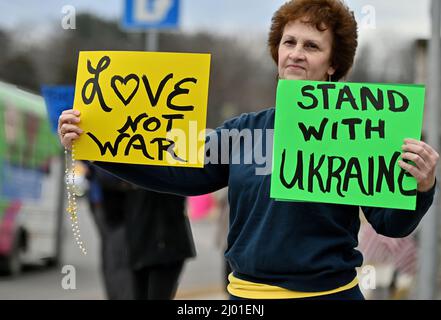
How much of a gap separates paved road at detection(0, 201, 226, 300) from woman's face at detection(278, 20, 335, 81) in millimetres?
5560

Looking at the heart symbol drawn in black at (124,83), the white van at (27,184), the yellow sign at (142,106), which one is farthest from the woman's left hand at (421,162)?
the white van at (27,184)

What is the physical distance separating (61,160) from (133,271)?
8533mm

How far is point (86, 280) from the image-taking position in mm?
12086

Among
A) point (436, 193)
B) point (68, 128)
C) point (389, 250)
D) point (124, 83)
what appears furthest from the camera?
point (389, 250)

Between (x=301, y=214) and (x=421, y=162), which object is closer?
(x=421, y=162)

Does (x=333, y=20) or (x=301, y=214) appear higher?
(x=333, y=20)

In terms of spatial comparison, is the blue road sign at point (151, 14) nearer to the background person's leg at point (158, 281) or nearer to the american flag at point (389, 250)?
the american flag at point (389, 250)

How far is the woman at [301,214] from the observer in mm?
2867

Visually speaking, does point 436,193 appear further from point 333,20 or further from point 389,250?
point 333,20

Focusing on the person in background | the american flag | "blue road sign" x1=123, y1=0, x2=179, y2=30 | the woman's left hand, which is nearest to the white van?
"blue road sign" x1=123, y1=0, x2=179, y2=30

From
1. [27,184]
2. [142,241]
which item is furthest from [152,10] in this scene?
[142,241]

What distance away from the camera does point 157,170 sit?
3289 millimetres

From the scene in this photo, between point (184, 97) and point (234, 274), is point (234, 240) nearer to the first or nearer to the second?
point (234, 274)

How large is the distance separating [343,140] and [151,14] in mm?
6830
